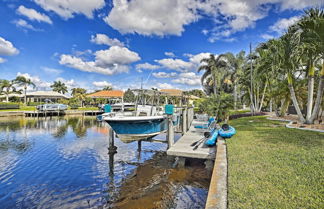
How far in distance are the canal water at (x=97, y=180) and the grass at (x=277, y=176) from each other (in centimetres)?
178

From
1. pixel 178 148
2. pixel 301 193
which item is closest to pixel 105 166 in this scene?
pixel 178 148

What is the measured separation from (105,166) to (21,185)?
10.6 feet

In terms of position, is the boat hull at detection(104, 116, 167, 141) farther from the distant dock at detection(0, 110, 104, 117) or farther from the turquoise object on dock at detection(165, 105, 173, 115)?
the distant dock at detection(0, 110, 104, 117)

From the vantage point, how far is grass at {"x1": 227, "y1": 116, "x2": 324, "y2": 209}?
3.29 meters

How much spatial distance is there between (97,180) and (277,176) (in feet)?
20.4

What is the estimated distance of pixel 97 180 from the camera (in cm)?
748

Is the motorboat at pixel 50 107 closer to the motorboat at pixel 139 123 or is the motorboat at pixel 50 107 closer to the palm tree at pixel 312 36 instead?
the motorboat at pixel 139 123

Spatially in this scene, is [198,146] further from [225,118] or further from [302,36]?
[225,118]

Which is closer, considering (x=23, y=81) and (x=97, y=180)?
(x=97, y=180)

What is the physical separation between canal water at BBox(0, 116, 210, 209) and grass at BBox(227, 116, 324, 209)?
178cm

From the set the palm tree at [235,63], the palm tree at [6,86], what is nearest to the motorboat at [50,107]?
the palm tree at [6,86]

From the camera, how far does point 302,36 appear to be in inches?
447

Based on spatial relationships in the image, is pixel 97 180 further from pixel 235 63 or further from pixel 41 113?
pixel 235 63

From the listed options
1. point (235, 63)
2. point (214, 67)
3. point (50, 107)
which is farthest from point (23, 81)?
point (235, 63)
